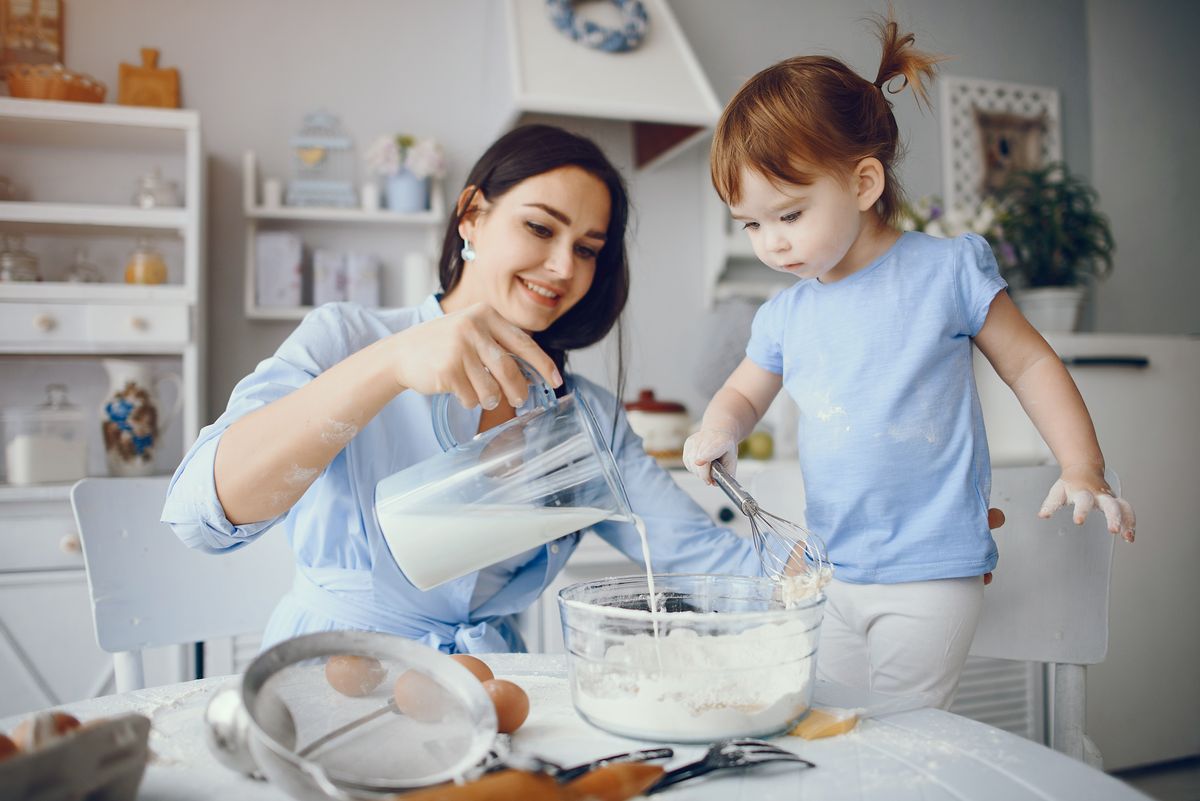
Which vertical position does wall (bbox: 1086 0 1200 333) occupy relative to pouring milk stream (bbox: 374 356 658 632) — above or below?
above

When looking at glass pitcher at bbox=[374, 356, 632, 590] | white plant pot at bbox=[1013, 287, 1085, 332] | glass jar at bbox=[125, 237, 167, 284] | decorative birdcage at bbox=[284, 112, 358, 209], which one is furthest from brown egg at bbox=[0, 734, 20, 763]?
white plant pot at bbox=[1013, 287, 1085, 332]

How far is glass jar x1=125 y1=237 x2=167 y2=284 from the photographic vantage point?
6.43 feet

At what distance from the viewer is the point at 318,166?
2.21 meters

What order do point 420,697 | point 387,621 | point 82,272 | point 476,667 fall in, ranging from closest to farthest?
point 420,697, point 476,667, point 387,621, point 82,272

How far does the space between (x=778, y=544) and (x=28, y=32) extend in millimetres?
2116

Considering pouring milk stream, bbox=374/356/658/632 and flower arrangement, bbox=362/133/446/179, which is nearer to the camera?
pouring milk stream, bbox=374/356/658/632

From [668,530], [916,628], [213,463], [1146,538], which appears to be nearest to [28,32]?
[213,463]

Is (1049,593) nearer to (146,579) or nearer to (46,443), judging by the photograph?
(146,579)

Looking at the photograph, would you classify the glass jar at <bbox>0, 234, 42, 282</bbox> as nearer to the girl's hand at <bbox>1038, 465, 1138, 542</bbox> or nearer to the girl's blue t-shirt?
the girl's blue t-shirt

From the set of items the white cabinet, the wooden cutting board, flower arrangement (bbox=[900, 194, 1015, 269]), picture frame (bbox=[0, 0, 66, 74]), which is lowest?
the white cabinet

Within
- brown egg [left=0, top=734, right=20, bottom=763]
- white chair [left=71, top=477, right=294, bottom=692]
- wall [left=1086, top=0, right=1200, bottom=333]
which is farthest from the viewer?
wall [left=1086, top=0, right=1200, bottom=333]

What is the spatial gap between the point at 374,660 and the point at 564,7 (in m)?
1.96

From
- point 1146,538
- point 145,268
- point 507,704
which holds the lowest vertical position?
point 1146,538

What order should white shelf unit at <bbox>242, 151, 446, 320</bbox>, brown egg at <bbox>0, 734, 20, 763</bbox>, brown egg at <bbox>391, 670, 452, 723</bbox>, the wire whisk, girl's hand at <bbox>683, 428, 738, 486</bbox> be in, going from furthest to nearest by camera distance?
white shelf unit at <bbox>242, 151, 446, 320</bbox>
girl's hand at <bbox>683, 428, 738, 486</bbox>
the wire whisk
brown egg at <bbox>391, 670, 452, 723</bbox>
brown egg at <bbox>0, 734, 20, 763</bbox>
